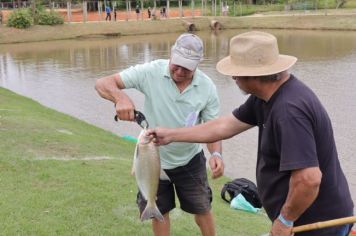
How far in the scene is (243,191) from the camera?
25.0 ft

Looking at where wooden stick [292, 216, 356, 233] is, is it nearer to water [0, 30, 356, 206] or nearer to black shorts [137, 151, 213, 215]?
black shorts [137, 151, 213, 215]

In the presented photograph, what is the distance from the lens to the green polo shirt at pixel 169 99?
4285 millimetres

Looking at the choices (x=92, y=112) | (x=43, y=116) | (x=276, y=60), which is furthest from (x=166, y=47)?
(x=276, y=60)

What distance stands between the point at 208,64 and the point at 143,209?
2152 centimetres

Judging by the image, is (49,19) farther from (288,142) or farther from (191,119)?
(288,142)

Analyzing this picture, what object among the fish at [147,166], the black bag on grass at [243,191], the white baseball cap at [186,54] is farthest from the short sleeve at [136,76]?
the black bag on grass at [243,191]

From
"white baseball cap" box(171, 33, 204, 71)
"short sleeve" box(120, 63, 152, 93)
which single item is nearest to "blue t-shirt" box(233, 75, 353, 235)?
"white baseball cap" box(171, 33, 204, 71)

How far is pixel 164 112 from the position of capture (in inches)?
169

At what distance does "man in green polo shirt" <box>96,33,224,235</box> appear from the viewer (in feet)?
13.7

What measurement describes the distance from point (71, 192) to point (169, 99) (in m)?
2.54

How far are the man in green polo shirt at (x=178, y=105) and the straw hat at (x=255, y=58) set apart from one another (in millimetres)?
1076

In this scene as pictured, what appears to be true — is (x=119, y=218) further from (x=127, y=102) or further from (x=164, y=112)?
(x=127, y=102)

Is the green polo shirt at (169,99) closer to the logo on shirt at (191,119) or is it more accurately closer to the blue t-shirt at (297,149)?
the logo on shirt at (191,119)

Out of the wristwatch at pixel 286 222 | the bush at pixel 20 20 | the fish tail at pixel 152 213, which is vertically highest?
the bush at pixel 20 20
